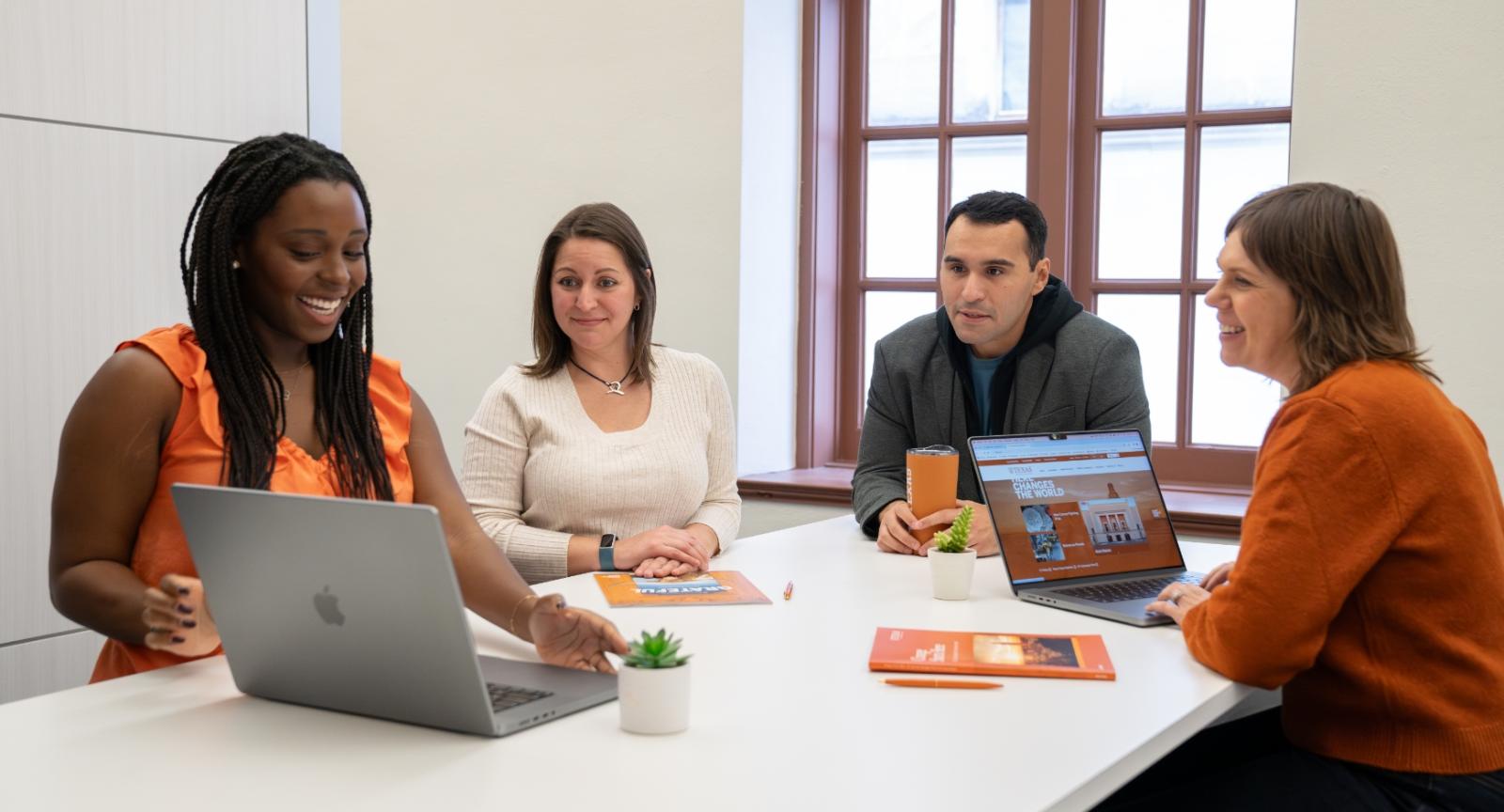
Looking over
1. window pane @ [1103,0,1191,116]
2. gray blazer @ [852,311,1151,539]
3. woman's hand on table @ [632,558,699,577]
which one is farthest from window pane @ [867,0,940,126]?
woman's hand on table @ [632,558,699,577]

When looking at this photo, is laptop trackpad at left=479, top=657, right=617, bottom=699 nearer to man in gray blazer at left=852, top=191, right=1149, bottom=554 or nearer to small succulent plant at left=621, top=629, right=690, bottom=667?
small succulent plant at left=621, top=629, right=690, bottom=667

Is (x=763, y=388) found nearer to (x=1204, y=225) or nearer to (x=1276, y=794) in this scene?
(x=1204, y=225)

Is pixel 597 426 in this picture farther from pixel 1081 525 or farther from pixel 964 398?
pixel 1081 525

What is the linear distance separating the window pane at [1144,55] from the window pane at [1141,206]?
3.6 inches

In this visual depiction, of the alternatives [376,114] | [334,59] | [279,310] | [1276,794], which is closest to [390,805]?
[279,310]

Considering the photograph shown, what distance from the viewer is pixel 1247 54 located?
3.57 metres

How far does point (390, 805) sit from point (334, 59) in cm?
220

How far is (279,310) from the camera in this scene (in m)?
1.70

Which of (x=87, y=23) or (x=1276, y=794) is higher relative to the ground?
(x=87, y=23)

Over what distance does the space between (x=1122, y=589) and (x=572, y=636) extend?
99cm

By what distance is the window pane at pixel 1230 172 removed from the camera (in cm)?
358

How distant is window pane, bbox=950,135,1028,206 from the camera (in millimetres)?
3900

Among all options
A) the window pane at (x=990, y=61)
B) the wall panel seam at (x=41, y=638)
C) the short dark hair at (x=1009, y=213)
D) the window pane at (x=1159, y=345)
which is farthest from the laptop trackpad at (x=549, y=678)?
the window pane at (x=990, y=61)

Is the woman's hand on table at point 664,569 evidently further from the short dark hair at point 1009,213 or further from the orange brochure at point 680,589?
the short dark hair at point 1009,213
